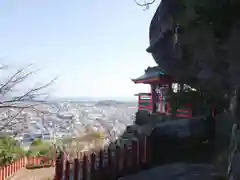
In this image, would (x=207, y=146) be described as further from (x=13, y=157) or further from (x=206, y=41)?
(x=13, y=157)

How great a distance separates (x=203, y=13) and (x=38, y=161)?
11.7 m

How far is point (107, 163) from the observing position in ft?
20.4

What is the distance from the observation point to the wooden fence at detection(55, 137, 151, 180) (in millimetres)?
5754

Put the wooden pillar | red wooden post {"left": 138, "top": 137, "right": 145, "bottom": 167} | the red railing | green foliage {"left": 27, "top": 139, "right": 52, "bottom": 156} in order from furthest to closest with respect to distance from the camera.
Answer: green foliage {"left": 27, "top": 139, "right": 52, "bottom": 156}, the wooden pillar, the red railing, red wooden post {"left": 138, "top": 137, "right": 145, "bottom": 167}

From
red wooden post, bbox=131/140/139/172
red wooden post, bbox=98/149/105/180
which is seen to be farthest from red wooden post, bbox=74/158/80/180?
red wooden post, bbox=131/140/139/172

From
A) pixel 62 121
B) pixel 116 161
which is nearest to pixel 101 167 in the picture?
pixel 116 161

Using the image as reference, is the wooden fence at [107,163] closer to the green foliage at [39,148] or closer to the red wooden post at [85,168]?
the red wooden post at [85,168]

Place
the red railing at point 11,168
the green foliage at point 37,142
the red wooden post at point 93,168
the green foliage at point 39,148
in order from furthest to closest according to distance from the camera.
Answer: the green foliage at point 37,142 < the green foliage at point 39,148 < the red railing at point 11,168 < the red wooden post at point 93,168

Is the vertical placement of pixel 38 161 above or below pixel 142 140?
below

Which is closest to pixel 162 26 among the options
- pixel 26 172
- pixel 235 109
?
pixel 235 109

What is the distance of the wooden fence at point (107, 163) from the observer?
575 cm

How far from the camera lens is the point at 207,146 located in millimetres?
7336

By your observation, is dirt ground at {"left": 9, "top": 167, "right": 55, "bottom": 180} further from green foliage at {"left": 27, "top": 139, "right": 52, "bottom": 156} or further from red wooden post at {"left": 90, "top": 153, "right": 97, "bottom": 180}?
red wooden post at {"left": 90, "top": 153, "right": 97, "bottom": 180}

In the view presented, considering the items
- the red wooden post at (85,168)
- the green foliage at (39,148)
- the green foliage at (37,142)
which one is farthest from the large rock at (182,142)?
the green foliage at (37,142)
